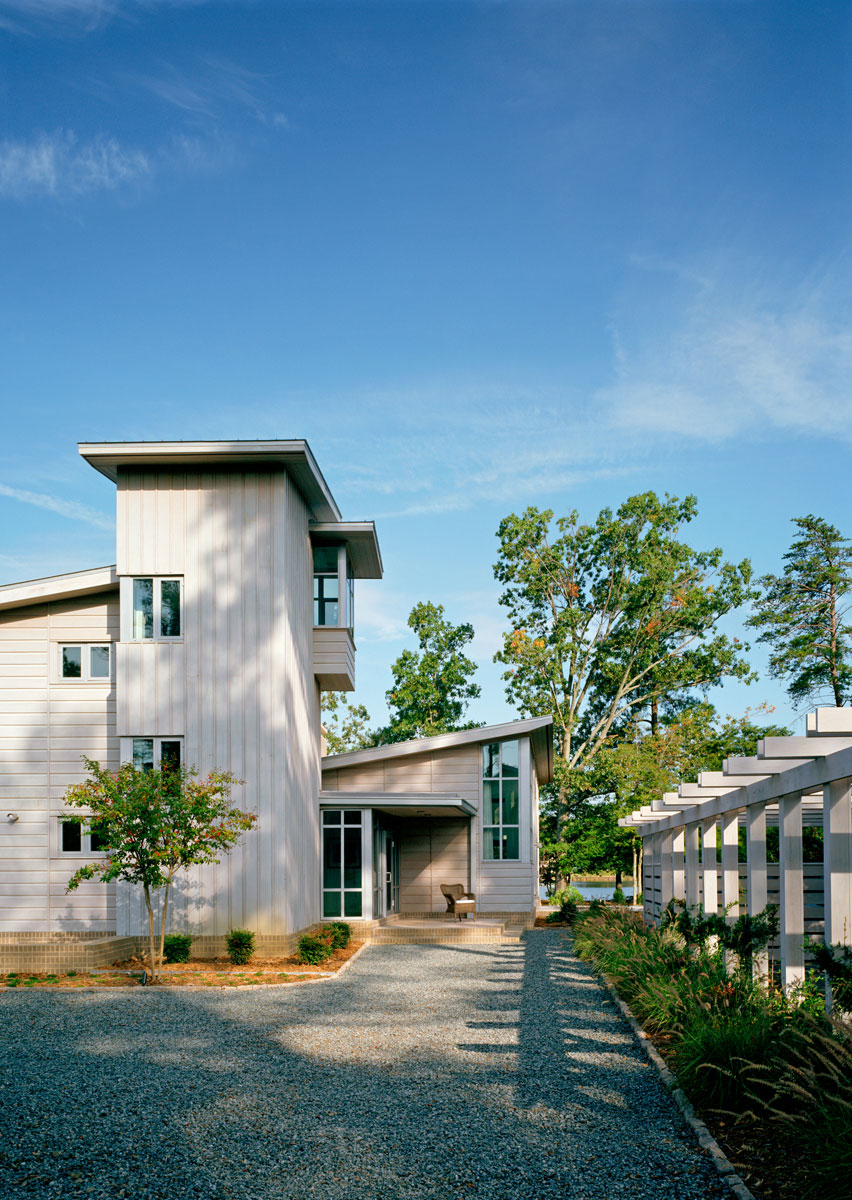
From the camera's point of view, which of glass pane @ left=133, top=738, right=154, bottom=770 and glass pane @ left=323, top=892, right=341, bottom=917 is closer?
glass pane @ left=133, top=738, right=154, bottom=770

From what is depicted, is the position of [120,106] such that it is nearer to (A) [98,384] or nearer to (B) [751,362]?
(A) [98,384]

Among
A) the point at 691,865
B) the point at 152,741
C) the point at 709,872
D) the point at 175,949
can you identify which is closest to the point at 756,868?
the point at 709,872

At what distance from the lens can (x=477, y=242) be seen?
19.6m

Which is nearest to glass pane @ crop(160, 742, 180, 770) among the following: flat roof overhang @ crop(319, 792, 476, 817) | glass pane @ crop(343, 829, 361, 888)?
flat roof overhang @ crop(319, 792, 476, 817)

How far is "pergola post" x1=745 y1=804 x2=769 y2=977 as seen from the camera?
9.53 metres

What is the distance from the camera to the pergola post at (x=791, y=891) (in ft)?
26.6

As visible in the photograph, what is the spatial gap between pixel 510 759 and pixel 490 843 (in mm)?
2006

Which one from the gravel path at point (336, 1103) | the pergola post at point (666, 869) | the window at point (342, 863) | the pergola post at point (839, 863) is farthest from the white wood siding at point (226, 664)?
the pergola post at point (839, 863)

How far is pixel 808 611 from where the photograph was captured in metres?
35.7

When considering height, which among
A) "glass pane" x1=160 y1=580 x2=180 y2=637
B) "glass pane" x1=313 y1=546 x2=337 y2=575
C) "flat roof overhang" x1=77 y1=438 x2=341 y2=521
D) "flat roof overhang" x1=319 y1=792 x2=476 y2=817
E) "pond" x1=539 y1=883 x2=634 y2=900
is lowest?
"pond" x1=539 y1=883 x2=634 y2=900

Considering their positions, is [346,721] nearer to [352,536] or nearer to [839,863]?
[352,536]

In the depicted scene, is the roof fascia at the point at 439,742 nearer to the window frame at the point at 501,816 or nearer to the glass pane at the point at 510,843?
the window frame at the point at 501,816

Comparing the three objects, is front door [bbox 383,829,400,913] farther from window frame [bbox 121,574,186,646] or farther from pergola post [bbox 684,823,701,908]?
pergola post [bbox 684,823,701,908]

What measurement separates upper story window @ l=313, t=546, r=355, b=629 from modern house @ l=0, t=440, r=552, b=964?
33cm
